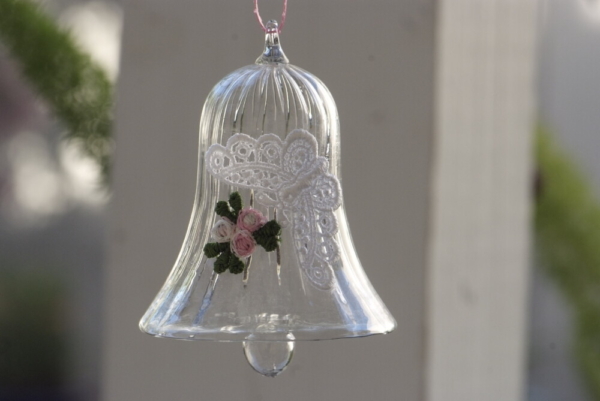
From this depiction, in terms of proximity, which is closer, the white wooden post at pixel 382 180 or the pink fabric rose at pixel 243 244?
the pink fabric rose at pixel 243 244

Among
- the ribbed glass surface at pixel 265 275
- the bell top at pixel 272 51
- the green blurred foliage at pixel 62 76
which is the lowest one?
the ribbed glass surface at pixel 265 275

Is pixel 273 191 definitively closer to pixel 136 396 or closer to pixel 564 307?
pixel 136 396

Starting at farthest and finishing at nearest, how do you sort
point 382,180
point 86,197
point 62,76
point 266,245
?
point 86,197
point 62,76
point 382,180
point 266,245

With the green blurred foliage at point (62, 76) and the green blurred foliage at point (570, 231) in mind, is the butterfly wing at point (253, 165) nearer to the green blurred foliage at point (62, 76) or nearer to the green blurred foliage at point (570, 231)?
the green blurred foliage at point (62, 76)

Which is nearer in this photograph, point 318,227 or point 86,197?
point 318,227

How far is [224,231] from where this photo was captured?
0.45 meters

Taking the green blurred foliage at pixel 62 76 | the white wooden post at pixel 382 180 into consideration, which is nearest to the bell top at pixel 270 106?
the white wooden post at pixel 382 180

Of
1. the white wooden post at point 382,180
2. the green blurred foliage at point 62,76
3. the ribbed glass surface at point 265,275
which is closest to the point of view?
the ribbed glass surface at point 265,275

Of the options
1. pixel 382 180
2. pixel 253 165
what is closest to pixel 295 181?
pixel 253 165

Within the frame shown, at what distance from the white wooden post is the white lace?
0.25 meters

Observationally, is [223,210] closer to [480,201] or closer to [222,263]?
[222,263]

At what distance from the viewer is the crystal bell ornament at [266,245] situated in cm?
43

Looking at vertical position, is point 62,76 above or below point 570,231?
above

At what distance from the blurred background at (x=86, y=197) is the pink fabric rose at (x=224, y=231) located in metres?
0.39
